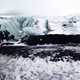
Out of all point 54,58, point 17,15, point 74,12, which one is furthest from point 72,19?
point 17,15

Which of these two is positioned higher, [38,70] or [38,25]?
[38,25]

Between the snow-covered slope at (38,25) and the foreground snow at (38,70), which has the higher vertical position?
the snow-covered slope at (38,25)

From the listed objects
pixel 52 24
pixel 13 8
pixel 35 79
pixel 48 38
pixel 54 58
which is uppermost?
pixel 13 8

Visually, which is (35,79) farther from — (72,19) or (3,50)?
(72,19)

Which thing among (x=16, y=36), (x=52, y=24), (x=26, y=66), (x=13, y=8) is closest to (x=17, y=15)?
(x=13, y=8)

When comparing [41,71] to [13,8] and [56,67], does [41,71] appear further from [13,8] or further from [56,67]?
[13,8]

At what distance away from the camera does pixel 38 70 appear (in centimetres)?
123

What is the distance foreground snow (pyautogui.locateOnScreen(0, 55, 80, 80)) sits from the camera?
3.98ft

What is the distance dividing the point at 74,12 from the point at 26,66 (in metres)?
0.60

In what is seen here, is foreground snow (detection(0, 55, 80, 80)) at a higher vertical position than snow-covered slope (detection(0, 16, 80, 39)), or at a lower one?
lower

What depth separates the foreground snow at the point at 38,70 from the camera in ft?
3.98

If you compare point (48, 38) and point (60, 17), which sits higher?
point (60, 17)

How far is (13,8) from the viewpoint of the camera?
4.44ft

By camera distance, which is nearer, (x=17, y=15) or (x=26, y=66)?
(x=26, y=66)
